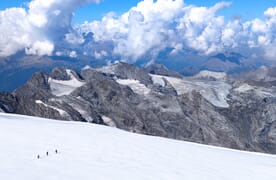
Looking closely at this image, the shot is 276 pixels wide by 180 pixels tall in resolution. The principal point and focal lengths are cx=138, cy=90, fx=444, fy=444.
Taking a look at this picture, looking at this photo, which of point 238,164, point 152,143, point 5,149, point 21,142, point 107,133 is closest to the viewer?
point 5,149

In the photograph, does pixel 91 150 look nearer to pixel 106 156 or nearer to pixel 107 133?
pixel 106 156

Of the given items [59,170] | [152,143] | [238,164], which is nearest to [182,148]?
[152,143]

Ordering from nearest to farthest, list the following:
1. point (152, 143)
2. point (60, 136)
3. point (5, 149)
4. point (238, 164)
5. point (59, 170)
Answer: point (59, 170) < point (5, 149) < point (238, 164) < point (60, 136) < point (152, 143)

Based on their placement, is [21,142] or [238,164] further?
[238,164]

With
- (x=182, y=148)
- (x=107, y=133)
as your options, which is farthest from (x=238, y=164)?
(x=107, y=133)

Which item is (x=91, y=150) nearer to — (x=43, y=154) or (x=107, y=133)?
(x=43, y=154)

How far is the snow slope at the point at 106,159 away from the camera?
73.7 ft

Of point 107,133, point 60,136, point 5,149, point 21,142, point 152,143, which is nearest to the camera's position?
point 5,149

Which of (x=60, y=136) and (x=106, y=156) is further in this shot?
(x=60, y=136)

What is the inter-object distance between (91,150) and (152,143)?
7.80 m

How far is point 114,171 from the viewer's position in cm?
2350

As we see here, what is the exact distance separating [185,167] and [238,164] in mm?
5471

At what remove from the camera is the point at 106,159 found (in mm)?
26172

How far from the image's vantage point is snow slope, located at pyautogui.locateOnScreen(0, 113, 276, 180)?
22.5 m
